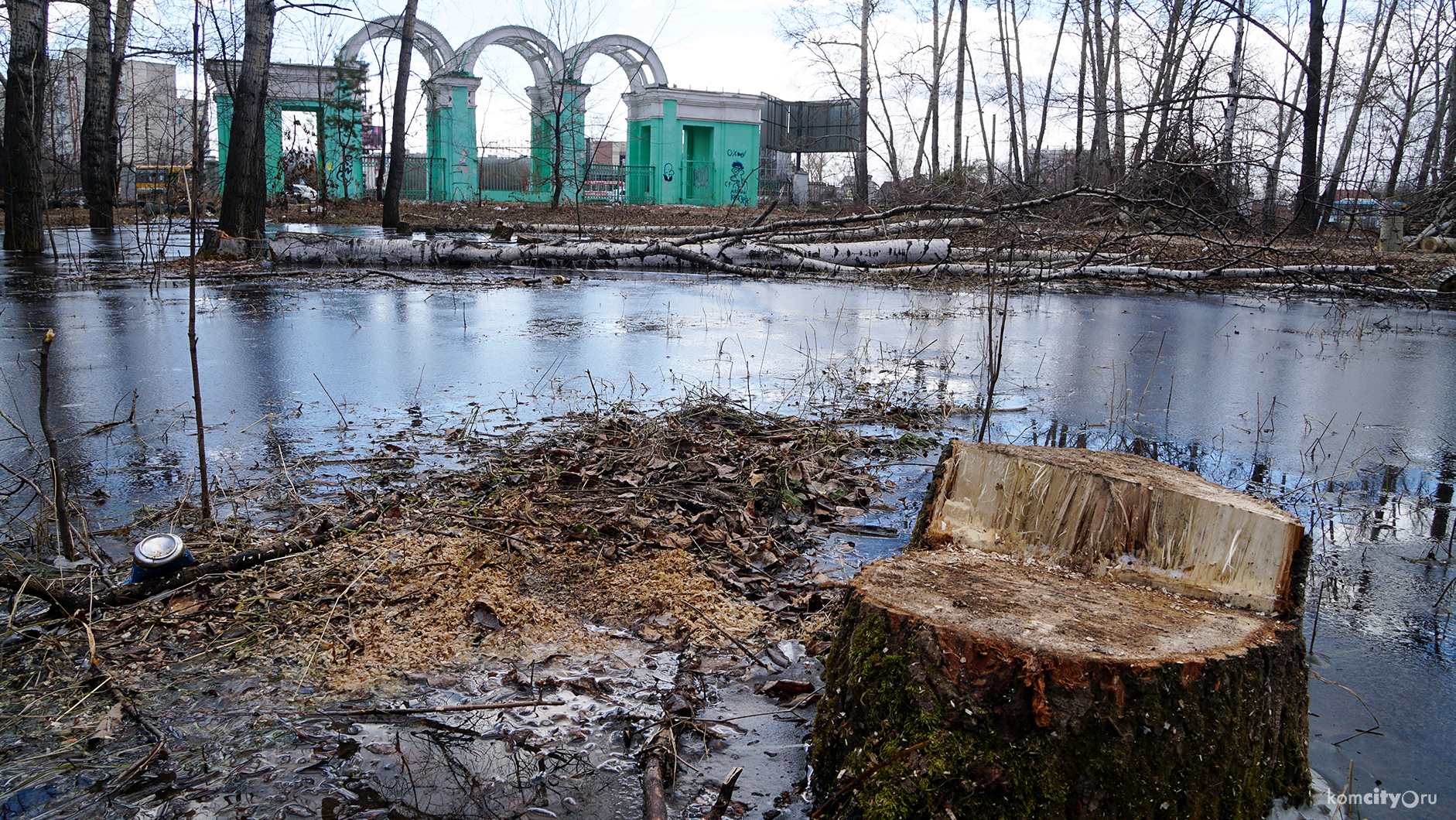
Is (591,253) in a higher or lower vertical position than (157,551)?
higher

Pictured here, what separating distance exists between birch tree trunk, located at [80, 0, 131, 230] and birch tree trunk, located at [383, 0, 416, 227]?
561cm

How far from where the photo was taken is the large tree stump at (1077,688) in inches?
68.7

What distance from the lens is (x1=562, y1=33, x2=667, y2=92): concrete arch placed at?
110 ft

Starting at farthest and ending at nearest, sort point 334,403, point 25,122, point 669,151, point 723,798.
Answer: point 669,151 → point 25,122 → point 334,403 → point 723,798

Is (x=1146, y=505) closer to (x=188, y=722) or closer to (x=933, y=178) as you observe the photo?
(x=188, y=722)

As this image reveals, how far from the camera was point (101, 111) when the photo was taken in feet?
66.0

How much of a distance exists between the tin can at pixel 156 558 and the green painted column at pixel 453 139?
34.2 meters

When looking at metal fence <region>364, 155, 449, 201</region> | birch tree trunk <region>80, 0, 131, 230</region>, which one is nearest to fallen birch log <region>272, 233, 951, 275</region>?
birch tree trunk <region>80, 0, 131, 230</region>

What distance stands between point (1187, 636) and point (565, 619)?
1716mm

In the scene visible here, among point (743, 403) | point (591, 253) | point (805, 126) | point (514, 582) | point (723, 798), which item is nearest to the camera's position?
point (723, 798)

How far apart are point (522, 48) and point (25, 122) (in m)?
24.3

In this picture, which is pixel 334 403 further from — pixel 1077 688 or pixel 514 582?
pixel 1077 688

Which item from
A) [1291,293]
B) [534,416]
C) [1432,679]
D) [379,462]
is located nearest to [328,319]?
[534,416]

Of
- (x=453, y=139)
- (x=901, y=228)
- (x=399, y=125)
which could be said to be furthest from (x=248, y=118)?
(x=453, y=139)
